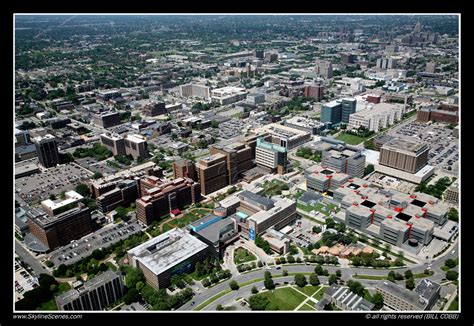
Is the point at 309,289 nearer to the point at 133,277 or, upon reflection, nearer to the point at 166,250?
the point at 166,250

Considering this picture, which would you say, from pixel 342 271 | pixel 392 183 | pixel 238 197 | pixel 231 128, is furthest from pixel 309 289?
pixel 231 128

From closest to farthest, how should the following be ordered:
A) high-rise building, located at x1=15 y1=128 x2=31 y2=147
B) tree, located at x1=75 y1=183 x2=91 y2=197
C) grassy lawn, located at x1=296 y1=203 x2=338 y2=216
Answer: grassy lawn, located at x1=296 y1=203 x2=338 y2=216
tree, located at x1=75 y1=183 x2=91 y2=197
high-rise building, located at x1=15 y1=128 x2=31 y2=147

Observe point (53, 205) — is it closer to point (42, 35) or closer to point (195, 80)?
point (195, 80)

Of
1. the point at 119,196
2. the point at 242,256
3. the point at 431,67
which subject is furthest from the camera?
the point at 431,67

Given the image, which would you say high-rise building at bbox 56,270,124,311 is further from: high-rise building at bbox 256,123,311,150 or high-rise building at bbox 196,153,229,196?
high-rise building at bbox 256,123,311,150

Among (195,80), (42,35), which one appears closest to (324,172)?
(195,80)

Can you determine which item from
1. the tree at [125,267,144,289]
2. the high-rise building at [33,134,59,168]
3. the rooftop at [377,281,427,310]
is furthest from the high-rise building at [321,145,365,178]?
the high-rise building at [33,134,59,168]
